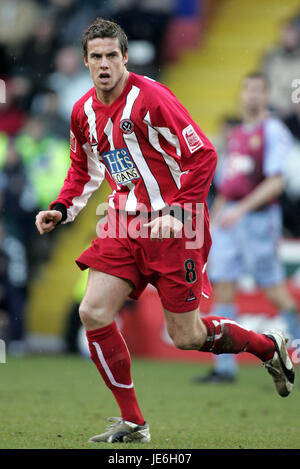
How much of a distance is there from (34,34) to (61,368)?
520 centimetres

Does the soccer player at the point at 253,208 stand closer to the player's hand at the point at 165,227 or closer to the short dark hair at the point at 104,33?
the short dark hair at the point at 104,33

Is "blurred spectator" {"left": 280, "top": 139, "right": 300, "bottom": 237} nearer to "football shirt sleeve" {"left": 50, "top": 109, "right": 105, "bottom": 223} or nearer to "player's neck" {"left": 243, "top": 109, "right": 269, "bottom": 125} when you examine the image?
"player's neck" {"left": 243, "top": 109, "right": 269, "bottom": 125}

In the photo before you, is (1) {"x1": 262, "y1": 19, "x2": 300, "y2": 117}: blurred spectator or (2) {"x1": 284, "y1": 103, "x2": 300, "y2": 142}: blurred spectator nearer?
(2) {"x1": 284, "y1": 103, "x2": 300, "y2": 142}: blurred spectator

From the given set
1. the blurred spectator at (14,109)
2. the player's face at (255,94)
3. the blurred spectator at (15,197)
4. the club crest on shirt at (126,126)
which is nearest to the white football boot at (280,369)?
the club crest on shirt at (126,126)

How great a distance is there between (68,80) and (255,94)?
418 cm

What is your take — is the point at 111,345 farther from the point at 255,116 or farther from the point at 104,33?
the point at 255,116

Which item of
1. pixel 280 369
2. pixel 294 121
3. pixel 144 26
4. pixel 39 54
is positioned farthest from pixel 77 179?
pixel 144 26

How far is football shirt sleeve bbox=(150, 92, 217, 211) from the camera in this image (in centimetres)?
434

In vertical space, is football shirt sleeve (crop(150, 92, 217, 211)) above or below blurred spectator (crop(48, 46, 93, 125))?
below

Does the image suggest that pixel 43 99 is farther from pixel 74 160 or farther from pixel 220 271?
pixel 74 160

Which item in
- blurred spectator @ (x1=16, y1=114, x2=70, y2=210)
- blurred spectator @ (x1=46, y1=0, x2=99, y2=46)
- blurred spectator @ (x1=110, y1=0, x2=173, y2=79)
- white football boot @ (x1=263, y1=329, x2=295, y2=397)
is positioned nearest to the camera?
white football boot @ (x1=263, y1=329, x2=295, y2=397)

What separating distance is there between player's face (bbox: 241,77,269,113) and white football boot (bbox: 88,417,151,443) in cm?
363

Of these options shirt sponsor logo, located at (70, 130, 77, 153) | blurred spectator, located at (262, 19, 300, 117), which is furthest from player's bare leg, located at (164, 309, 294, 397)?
blurred spectator, located at (262, 19, 300, 117)

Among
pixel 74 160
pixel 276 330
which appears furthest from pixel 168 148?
pixel 276 330
